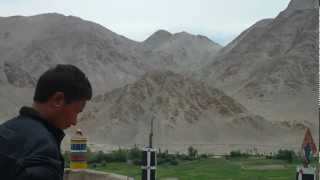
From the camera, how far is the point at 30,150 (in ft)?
7.72

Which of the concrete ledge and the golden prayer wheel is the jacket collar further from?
the concrete ledge

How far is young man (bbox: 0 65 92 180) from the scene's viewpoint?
233 centimetres

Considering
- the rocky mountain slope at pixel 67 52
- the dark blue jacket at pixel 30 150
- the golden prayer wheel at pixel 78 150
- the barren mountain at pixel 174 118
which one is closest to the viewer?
the dark blue jacket at pixel 30 150

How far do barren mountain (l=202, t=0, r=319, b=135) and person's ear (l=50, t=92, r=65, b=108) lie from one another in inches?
2841

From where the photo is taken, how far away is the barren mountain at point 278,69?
88312 mm

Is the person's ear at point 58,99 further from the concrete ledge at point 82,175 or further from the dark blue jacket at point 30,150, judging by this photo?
the concrete ledge at point 82,175

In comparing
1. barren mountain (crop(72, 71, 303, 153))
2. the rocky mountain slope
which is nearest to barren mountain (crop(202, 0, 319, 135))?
barren mountain (crop(72, 71, 303, 153))

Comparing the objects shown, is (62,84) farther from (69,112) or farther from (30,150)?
(30,150)

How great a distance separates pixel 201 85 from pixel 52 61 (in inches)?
1341

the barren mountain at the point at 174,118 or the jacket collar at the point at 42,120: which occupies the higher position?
the barren mountain at the point at 174,118

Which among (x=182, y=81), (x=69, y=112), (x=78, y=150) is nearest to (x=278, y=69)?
(x=182, y=81)

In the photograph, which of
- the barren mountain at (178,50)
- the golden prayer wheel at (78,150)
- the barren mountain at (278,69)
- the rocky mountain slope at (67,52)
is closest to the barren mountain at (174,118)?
the barren mountain at (278,69)

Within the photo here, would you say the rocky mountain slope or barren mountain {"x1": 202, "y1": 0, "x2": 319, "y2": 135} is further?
the rocky mountain slope

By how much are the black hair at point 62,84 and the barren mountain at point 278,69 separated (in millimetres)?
72110
